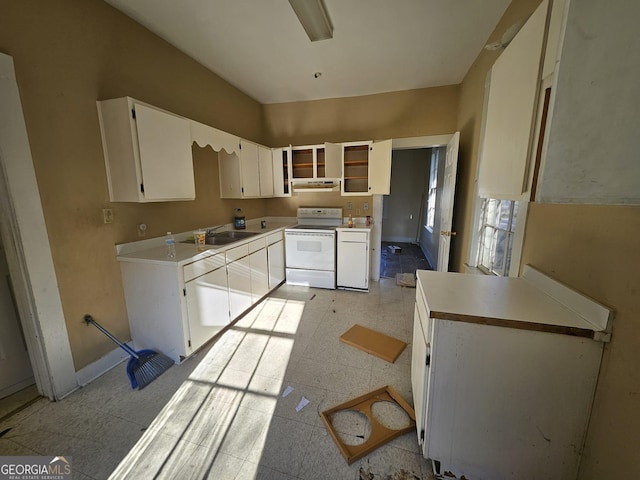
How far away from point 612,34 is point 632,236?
671 mm

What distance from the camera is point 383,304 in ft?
10.3

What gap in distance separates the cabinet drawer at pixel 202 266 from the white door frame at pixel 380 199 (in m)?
2.30

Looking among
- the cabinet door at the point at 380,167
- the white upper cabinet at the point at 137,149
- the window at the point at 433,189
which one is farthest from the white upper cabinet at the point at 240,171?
the window at the point at 433,189

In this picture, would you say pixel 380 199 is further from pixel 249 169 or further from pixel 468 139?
pixel 249 169

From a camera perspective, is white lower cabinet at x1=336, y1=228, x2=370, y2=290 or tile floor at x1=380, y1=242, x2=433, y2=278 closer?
white lower cabinet at x1=336, y1=228, x2=370, y2=290

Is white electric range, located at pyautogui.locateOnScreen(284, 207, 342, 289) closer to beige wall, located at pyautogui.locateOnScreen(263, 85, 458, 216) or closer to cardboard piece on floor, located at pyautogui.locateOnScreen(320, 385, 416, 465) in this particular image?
beige wall, located at pyautogui.locateOnScreen(263, 85, 458, 216)

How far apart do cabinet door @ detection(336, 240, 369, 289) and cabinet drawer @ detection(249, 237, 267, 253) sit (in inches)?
41.9

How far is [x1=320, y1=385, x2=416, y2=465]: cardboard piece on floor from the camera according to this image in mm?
1307

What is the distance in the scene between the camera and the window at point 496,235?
188 cm

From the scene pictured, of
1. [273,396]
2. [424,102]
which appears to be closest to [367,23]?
[424,102]

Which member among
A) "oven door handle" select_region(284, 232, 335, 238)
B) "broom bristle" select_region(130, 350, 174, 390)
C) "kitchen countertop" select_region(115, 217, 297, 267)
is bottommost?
"broom bristle" select_region(130, 350, 174, 390)

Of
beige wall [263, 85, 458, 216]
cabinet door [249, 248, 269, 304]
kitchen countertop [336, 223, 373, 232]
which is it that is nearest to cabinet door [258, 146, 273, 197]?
beige wall [263, 85, 458, 216]

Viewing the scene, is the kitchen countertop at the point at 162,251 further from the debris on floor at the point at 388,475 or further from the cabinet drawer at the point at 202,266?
the debris on floor at the point at 388,475

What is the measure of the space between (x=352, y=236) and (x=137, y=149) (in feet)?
8.21
